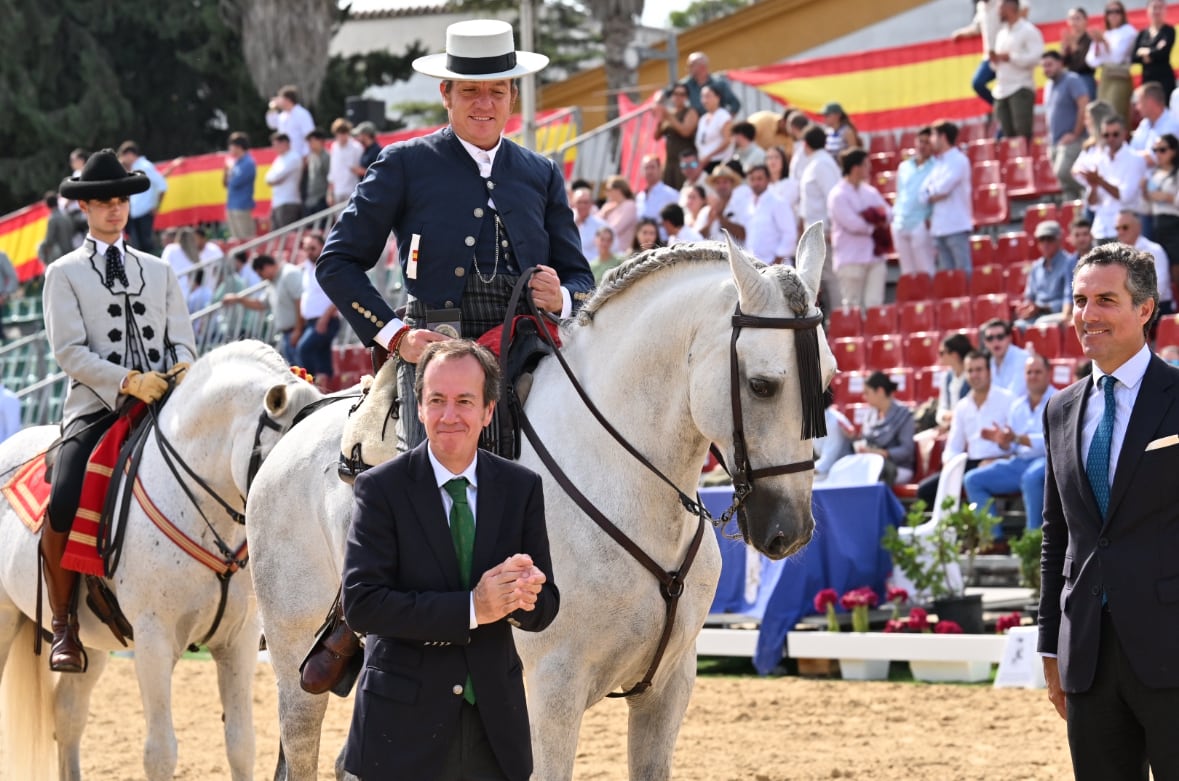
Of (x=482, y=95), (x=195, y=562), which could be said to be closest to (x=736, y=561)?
(x=195, y=562)

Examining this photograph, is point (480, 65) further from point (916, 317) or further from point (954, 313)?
point (916, 317)

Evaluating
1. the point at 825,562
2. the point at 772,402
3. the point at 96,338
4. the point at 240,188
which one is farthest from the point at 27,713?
the point at 240,188

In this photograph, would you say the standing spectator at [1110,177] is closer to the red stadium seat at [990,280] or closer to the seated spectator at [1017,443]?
the red stadium seat at [990,280]

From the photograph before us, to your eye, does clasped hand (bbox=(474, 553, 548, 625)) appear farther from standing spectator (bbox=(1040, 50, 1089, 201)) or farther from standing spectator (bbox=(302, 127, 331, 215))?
standing spectator (bbox=(302, 127, 331, 215))

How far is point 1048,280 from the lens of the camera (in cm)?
1428

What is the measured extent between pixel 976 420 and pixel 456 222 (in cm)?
765

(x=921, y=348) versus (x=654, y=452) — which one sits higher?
(x=654, y=452)

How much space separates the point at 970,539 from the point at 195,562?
607 cm

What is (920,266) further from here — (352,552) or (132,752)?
(352,552)

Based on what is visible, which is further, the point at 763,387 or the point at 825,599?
the point at 825,599

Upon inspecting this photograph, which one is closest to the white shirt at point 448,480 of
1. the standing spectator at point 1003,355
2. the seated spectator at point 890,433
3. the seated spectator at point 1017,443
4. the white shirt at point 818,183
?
the seated spectator at point 1017,443

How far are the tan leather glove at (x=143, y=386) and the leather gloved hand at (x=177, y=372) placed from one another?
0.11 m

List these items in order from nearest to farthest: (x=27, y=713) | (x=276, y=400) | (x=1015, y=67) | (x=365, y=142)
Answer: (x=276, y=400) → (x=27, y=713) → (x=1015, y=67) → (x=365, y=142)

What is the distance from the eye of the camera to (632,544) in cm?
513
